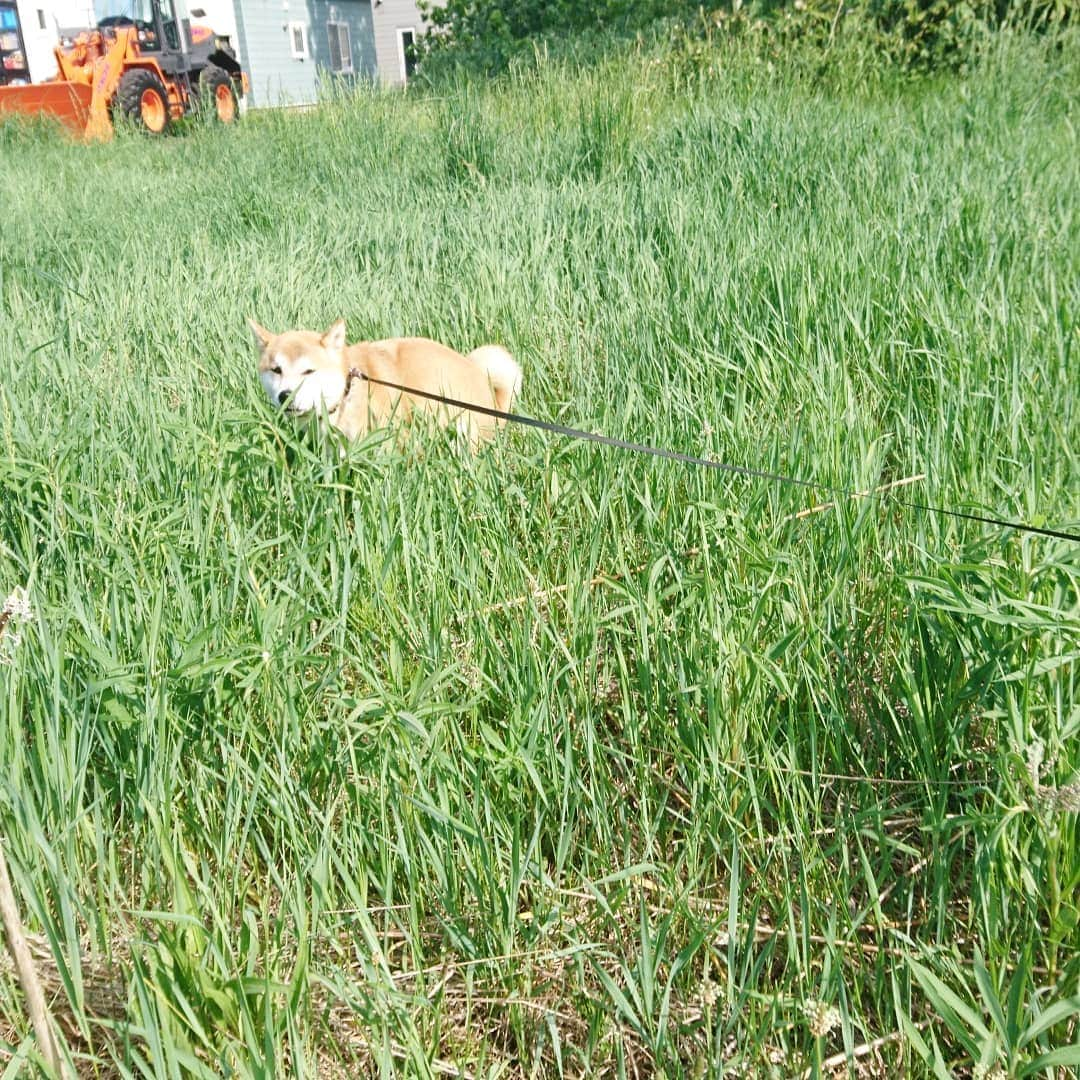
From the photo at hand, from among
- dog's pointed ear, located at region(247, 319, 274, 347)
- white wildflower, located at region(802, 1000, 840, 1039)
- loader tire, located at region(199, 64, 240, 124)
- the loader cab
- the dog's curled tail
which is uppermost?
the loader cab

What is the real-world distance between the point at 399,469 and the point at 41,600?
39.9 inches

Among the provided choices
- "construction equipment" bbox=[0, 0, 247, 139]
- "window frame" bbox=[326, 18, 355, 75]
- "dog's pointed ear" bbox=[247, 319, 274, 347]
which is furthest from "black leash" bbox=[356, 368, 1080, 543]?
"window frame" bbox=[326, 18, 355, 75]

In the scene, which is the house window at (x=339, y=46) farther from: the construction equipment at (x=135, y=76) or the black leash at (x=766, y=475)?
the black leash at (x=766, y=475)

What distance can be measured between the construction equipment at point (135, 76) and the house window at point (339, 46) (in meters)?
17.0

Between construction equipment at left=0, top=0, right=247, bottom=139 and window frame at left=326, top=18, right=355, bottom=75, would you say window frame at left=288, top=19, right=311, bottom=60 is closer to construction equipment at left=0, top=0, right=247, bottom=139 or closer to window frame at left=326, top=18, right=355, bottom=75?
window frame at left=326, top=18, right=355, bottom=75

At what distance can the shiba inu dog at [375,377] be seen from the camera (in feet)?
10.7

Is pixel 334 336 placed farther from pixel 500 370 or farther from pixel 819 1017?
pixel 819 1017

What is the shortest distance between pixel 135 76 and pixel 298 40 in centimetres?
2020

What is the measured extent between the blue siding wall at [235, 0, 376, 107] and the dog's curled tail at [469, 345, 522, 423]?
24.7 meters

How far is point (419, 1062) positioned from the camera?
53.3 inches

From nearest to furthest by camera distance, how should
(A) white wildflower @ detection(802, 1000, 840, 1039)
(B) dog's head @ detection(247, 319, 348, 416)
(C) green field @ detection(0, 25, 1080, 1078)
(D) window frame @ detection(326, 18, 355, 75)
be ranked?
(A) white wildflower @ detection(802, 1000, 840, 1039)
(C) green field @ detection(0, 25, 1080, 1078)
(B) dog's head @ detection(247, 319, 348, 416)
(D) window frame @ detection(326, 18, 355, 75)

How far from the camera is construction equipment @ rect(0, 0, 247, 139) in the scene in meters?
12.2

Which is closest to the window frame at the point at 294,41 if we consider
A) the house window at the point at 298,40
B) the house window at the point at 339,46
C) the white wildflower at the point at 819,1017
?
the house window at the point at 298,40

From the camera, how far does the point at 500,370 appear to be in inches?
147
